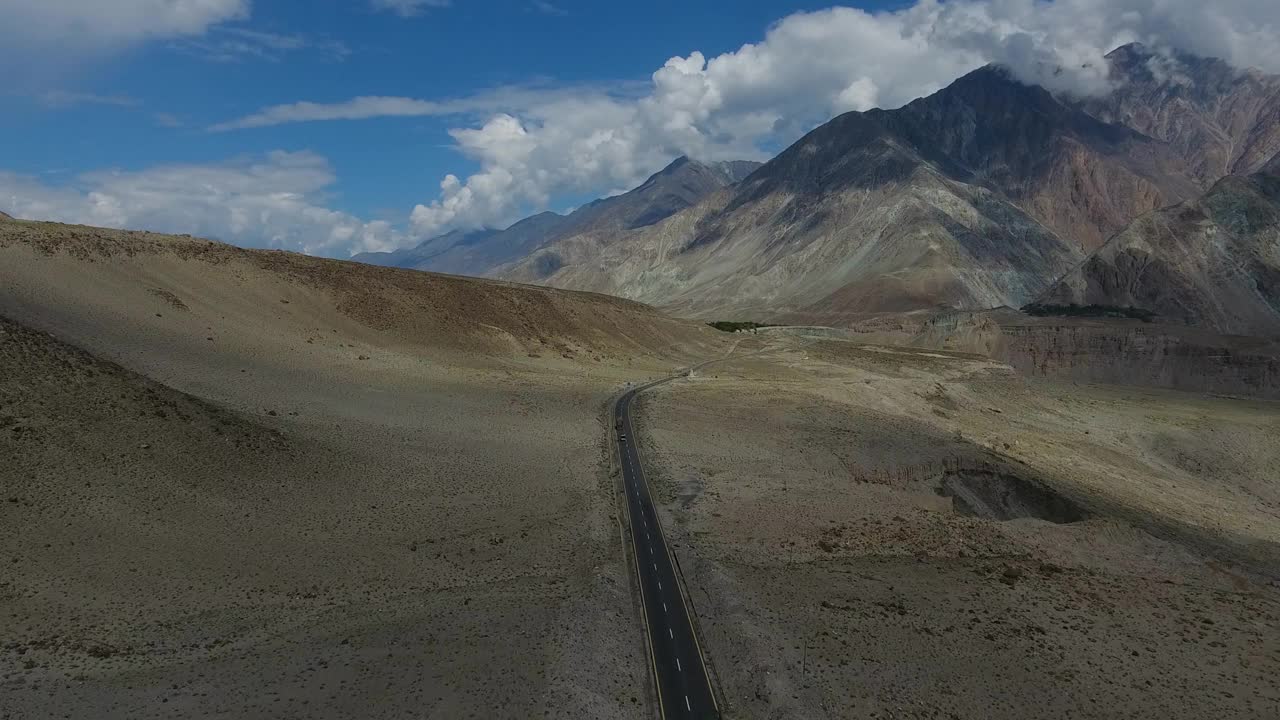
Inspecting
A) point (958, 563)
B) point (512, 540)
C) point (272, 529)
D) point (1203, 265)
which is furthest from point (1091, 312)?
point (272, 529)

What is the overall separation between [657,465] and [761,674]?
2552cm

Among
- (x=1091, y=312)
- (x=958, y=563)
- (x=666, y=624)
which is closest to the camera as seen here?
(x=666, y=624)

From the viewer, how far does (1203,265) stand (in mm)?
178750

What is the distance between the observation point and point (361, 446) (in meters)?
47.2

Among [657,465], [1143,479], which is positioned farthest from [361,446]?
[1143,479]

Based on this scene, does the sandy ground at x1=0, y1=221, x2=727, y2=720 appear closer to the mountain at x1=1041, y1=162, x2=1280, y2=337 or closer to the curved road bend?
the curved road bend

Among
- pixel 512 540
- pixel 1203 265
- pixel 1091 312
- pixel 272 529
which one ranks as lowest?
pixel 512 540

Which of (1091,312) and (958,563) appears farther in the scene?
(1091,312)

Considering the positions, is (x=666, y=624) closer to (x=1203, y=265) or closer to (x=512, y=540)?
(x=512, y=540)

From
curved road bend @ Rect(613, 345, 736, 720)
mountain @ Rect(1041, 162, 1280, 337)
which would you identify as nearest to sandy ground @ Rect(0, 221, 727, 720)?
curved road bend @ Rect(613, 345, 736, 720)

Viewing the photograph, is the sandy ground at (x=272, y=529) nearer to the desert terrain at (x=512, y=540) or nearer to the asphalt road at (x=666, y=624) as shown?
the desert terrain at (x=512, y=540)

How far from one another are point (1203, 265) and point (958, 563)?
188m

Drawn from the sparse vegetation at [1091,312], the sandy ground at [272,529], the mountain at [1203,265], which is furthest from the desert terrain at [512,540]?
the mountain at [1203,265]

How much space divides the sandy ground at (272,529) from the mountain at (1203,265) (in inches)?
6611
